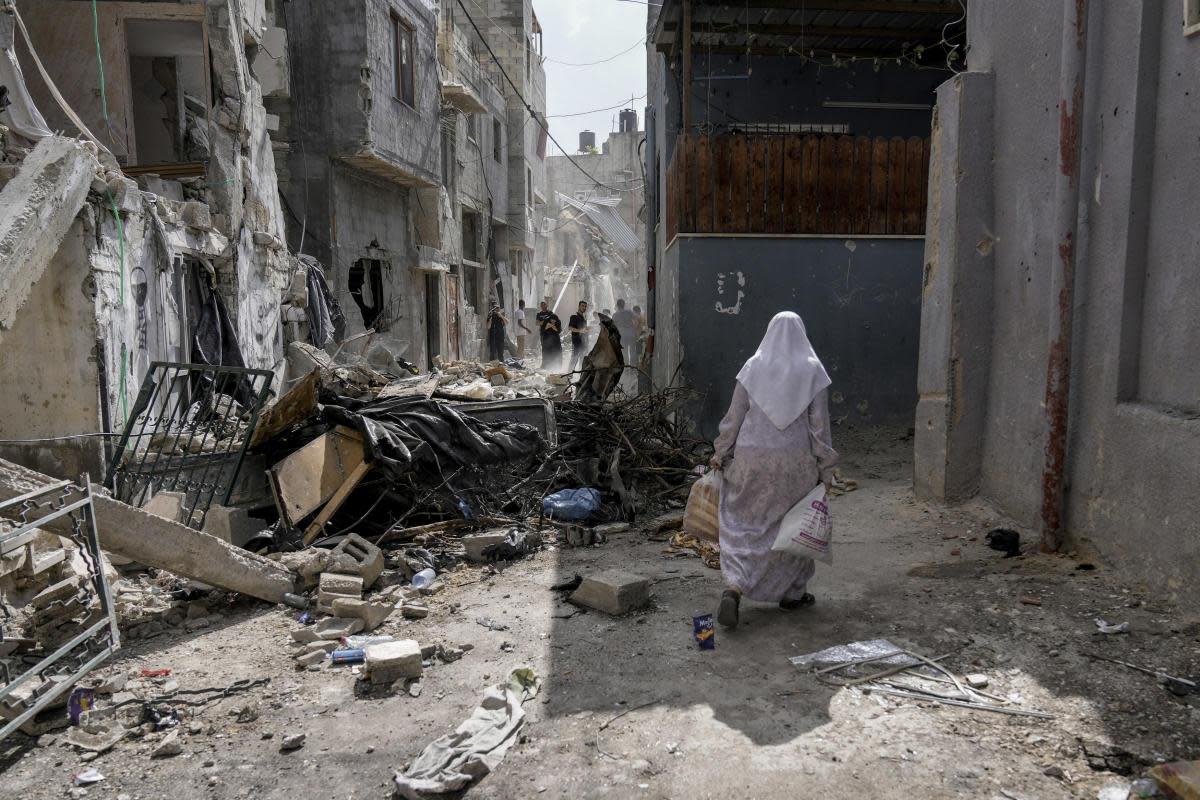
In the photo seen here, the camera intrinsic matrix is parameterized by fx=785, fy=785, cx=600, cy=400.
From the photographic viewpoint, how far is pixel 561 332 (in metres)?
19.9

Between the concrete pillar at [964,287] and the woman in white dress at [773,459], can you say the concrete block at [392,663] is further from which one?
the concrete pillar at [964,287]

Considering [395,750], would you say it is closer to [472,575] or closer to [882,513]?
[472,575]

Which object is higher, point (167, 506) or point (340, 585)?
point (167, 506)

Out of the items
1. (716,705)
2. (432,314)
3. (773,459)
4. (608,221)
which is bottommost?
(716,705)

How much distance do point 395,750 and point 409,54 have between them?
15748mm

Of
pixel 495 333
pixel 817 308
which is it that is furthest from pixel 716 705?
pixel 495 333

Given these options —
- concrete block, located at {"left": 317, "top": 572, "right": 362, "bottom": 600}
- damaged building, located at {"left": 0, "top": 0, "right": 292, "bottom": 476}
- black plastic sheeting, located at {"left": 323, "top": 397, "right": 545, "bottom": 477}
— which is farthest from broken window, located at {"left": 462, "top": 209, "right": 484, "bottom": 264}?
concrete block, located at {"left": 317, "top": 572, "right": 362, "bottom": 600}

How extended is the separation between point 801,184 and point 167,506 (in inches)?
253

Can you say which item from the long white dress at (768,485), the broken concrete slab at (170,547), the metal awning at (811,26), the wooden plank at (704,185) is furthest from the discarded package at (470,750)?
the metal awning at (811,26)

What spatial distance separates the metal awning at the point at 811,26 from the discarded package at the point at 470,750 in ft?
23.7

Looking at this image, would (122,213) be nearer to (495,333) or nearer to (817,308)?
(817,308)

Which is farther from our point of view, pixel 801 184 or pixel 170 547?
pixel 801 184

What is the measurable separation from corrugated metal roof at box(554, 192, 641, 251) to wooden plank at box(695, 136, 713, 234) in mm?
31508

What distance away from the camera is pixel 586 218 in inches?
1597
